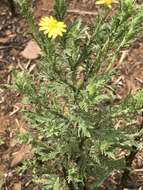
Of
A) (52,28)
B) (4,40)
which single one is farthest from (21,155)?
(52,28)

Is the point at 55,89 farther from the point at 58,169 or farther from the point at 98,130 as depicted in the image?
the point at 58,169

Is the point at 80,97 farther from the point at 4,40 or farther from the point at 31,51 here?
the point at 4,40

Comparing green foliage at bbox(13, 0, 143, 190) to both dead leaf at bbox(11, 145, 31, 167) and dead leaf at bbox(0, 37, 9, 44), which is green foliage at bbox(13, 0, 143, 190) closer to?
dead leaf at bbox(11, 145, 31, 167)

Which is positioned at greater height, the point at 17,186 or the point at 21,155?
the point at 21,155

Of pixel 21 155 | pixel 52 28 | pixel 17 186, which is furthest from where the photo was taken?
pixel 21 155

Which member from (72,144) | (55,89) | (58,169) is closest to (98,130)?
(72,144)

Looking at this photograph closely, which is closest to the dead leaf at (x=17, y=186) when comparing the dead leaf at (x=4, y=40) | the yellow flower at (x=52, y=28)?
the dead leaf at (x=4, y=40)
